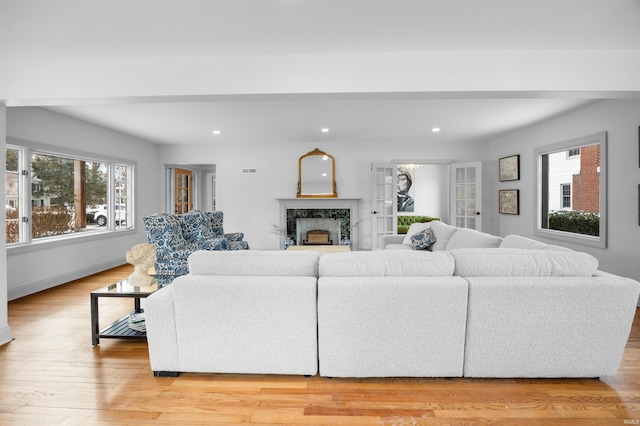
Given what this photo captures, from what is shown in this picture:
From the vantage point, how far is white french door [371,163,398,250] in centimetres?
683

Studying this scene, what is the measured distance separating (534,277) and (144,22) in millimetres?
2930

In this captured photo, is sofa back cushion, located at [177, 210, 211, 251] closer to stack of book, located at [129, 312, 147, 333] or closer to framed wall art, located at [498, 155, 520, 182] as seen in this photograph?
stack of book, located at [129, 312, 147, 333]

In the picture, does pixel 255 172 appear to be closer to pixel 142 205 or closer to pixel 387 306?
pixel 142 205

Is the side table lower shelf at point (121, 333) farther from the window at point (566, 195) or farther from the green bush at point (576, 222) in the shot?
the window at point (566, 195)

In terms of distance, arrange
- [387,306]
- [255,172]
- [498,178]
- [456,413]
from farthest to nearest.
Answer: [255,172]
[498,178]
[387,306]
[456,413]

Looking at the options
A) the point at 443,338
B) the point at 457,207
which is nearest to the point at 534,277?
the point at 443,338

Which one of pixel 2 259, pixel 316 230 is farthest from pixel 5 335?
pixel 316 230

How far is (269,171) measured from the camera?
713 centimetres

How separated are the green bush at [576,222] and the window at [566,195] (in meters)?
0.18

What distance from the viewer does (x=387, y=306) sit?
200 cm

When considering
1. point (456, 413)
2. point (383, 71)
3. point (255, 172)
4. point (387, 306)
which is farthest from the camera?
point (255, 172)

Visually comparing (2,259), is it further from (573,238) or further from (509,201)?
(509,201)

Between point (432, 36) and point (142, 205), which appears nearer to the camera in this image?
point (432, 36)

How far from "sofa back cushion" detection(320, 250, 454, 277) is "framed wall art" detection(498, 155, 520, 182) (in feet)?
15.4
